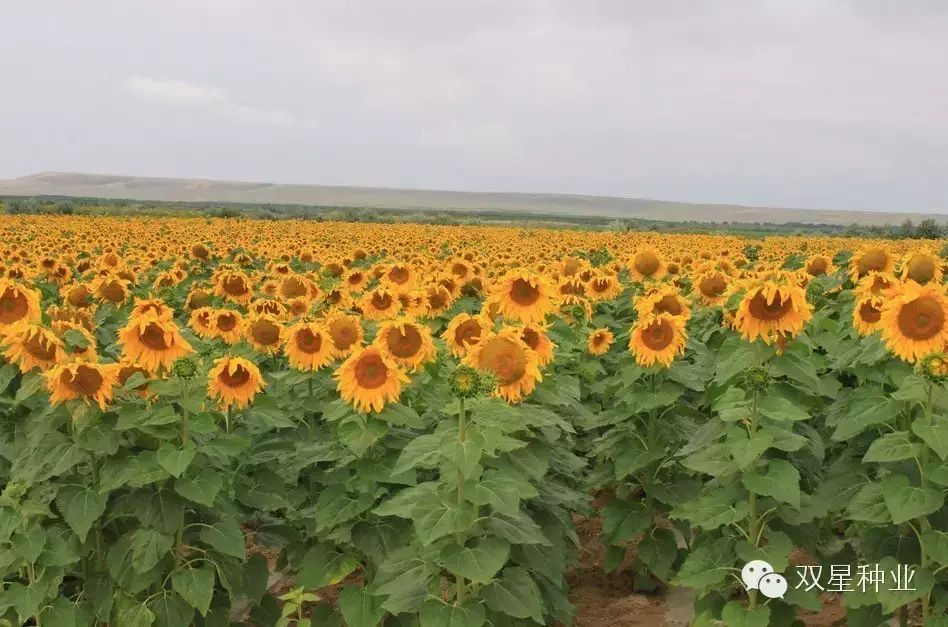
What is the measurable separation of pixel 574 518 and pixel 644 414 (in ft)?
7.20

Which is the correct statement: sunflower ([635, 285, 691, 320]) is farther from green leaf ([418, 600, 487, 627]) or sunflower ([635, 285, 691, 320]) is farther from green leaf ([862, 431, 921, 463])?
green leaf ([418, 600, 487, 627])

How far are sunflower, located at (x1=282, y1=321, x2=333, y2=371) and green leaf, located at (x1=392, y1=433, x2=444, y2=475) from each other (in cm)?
179

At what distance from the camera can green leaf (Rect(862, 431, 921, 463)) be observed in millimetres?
4387

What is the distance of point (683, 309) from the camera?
7051mm

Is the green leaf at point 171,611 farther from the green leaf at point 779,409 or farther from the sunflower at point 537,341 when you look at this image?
the green leaf at point 779,409

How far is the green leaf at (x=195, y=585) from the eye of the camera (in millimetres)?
4855

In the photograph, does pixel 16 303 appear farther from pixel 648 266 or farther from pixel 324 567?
pixel 648 266

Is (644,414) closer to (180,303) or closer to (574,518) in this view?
(574,518)

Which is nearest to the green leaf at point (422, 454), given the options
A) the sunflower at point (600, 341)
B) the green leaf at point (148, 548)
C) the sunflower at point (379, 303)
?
the green leaf at point (148, 548)

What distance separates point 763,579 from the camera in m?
5.02

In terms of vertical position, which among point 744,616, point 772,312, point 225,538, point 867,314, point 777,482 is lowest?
point 744,616

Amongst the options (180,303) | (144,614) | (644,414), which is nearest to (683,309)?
(644,414)

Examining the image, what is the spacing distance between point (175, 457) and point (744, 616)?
11.7 ft

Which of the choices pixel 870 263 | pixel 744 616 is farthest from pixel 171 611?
pixel 870 263
